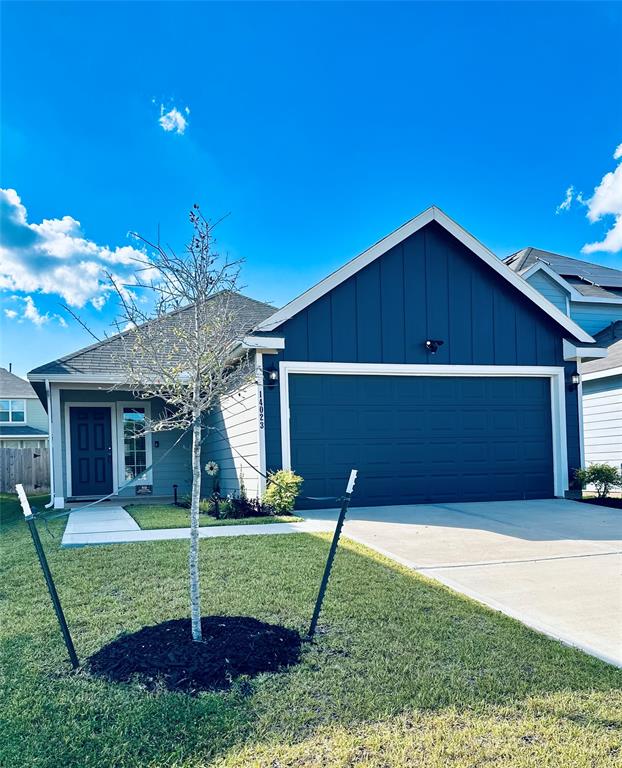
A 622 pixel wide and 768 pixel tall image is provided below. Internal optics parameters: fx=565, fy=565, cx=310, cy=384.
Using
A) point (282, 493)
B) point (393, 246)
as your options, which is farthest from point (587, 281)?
point (282, 493)

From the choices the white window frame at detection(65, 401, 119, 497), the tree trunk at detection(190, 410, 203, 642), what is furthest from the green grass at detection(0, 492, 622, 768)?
the white window frame at detection(65, 401, 119, 497)

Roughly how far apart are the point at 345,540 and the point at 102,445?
26.5 feet

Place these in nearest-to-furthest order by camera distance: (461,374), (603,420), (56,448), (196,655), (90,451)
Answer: (196,655) < (461,374) < (56,448) < (90,451) < (603,420)

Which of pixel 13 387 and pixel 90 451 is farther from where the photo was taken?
pixel 13 387

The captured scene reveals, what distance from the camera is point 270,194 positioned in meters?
12.3

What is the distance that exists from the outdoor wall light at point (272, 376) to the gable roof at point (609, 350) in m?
7.99

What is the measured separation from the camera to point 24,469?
1797cm

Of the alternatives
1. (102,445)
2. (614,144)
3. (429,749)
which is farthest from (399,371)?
(614,144)

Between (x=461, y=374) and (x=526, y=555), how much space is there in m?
4.91

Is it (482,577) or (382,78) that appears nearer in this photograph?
(482,577)

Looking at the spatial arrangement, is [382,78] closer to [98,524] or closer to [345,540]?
[345,540]

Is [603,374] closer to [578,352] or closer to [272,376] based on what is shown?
[578,352]

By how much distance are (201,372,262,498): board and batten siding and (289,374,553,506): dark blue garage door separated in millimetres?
A: 700

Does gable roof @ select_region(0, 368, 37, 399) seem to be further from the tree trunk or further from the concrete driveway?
the tree trunk
